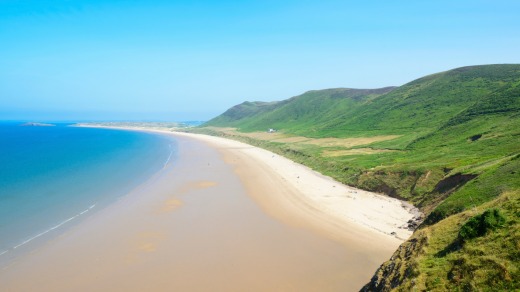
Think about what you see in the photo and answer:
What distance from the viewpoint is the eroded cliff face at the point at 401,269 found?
517 inches

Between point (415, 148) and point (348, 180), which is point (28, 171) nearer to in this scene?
point (348, 180)

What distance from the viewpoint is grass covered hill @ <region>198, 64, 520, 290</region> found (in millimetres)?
12109

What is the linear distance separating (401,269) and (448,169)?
25340mm

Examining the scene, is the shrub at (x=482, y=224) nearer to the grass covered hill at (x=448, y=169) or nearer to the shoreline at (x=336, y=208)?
the grass covered hill at (x=448, y=169)

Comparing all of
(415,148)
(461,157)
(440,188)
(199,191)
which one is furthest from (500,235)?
(415,148)

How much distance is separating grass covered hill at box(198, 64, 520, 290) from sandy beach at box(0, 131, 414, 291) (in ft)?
13.4

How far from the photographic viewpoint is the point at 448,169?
35.1 metres

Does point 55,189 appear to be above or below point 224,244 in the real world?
above

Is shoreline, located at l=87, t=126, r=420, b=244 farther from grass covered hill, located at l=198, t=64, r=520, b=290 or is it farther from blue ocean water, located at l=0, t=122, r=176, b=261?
blue ocean water, located at l=0, t=122, r=176, b=261

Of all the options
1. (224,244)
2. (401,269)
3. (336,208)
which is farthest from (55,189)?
(401,269)

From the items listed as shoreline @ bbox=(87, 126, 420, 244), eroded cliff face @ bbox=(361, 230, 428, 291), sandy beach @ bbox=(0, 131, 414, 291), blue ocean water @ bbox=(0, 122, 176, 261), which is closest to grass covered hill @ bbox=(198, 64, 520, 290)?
eroded cliff face @ bbox=(361, 230, 428, 291)

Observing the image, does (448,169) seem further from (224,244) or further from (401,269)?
(401,269)

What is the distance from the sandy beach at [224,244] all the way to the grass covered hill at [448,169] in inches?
161

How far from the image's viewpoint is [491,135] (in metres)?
45.7
